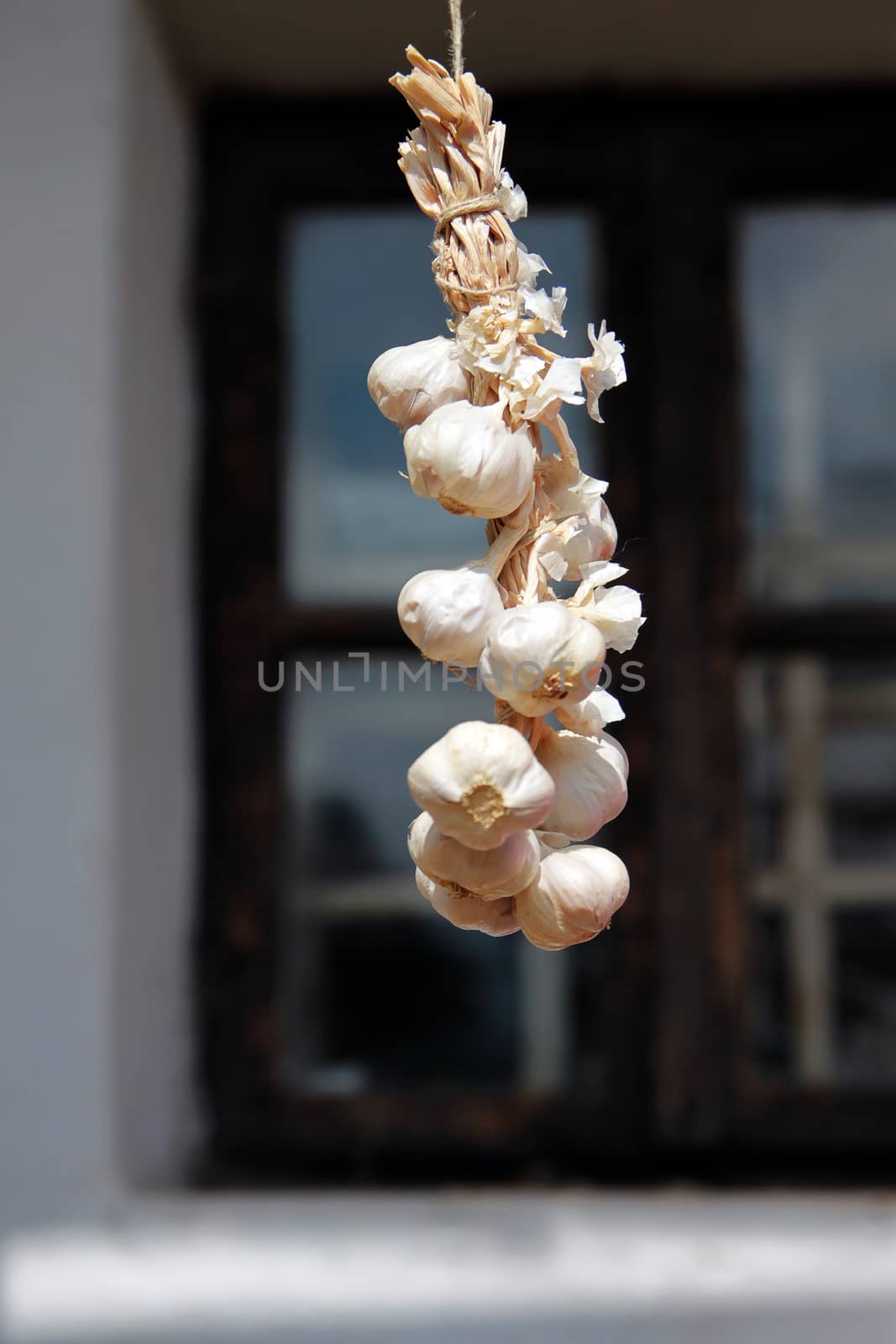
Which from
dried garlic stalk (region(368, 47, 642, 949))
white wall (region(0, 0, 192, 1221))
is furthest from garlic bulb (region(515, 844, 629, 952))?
white wall (region(0, 0, 192, 1221))

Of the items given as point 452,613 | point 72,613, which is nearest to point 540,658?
point 452,613

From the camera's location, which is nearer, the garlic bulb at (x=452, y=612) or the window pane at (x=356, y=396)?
the garlic bulb at (x=452, y=612)

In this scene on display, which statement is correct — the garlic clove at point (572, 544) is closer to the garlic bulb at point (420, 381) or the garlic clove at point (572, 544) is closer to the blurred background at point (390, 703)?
the garlic bulb at point (420, 381)

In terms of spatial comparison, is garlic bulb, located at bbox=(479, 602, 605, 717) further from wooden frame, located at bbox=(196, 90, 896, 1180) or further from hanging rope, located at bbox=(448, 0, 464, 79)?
wooden frame, located at bbox=(196, 90, 896, 1180)

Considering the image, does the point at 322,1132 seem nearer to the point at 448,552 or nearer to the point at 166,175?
the point at 448,552

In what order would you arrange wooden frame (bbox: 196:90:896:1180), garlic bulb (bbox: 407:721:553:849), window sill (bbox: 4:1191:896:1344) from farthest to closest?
wooden frame (bbox: 196:90:896:1180) < window sill (bbox: 4:1191:896:1344) < garlic bulb (bbox: 407:721:553:849)

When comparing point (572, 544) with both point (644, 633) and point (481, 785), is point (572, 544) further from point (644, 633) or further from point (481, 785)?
point (644, 633)

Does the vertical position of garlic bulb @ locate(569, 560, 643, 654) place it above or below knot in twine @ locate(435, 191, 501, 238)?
below

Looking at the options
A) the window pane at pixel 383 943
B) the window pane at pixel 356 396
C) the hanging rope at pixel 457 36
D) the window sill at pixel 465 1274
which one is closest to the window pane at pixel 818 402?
the window pane at pixel 356 396

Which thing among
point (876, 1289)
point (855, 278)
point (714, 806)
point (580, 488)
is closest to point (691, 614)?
point (714, 806)
